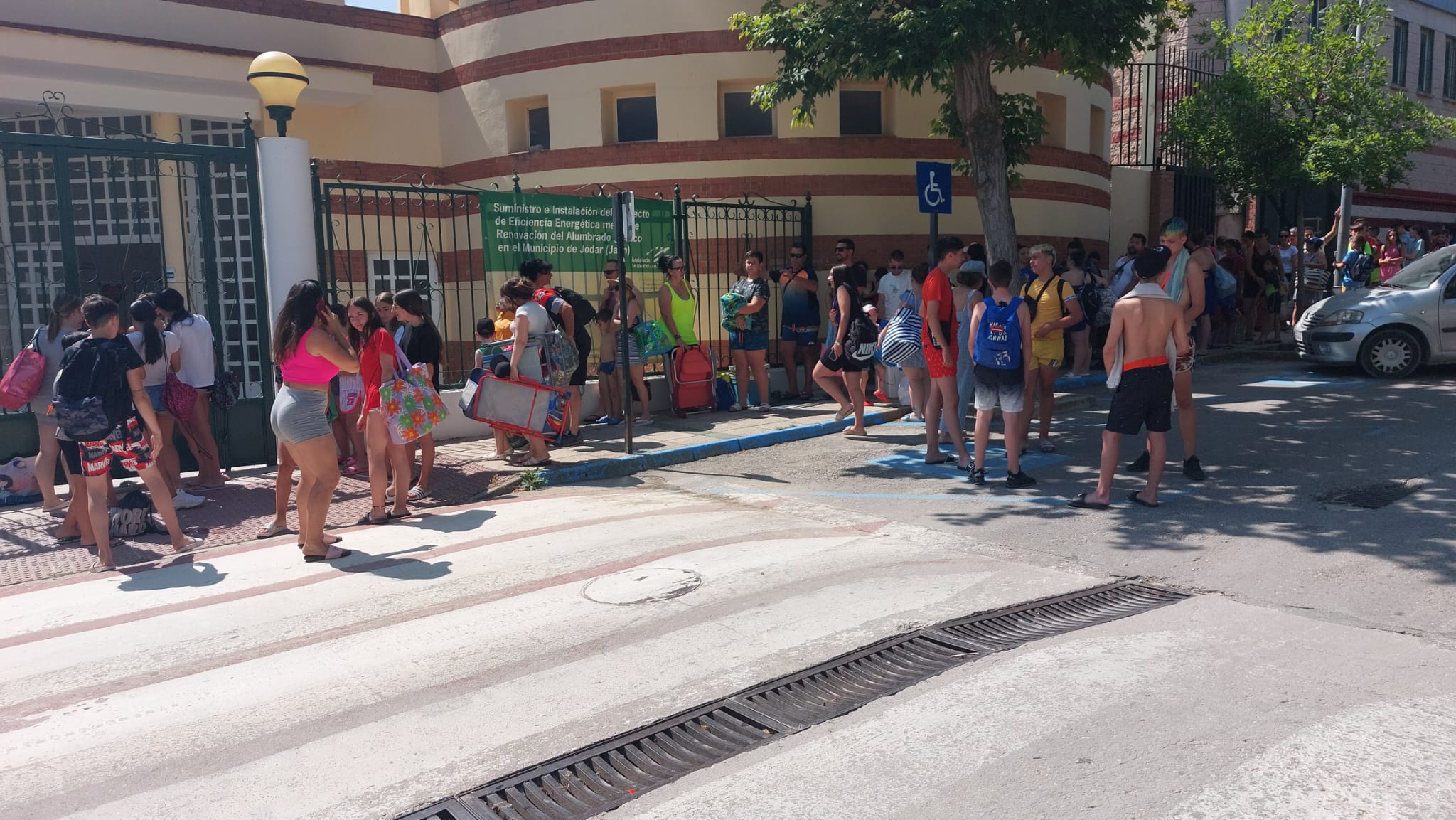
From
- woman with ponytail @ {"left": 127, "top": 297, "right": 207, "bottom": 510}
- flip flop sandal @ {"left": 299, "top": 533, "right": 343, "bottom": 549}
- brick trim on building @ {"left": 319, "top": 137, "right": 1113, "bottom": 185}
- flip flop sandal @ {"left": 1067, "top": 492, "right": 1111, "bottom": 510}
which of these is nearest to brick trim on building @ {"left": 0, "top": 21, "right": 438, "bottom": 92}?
brick trim on building @ {"left": 319, "top": 137, "right": 1113, "bottom": 185}

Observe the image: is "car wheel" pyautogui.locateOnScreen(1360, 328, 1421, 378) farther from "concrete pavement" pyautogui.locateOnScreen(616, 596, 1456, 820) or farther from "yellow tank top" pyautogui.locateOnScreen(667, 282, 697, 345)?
"concrete pavement" pyautogui.locateOnScreen(616, 596, 1456, 820)

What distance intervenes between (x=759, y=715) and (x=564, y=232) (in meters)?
A: 8.93

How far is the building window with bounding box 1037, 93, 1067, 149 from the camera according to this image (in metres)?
17.2

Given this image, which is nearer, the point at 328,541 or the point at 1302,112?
the point at 328,541

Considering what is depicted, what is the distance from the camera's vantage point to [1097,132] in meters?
18.2

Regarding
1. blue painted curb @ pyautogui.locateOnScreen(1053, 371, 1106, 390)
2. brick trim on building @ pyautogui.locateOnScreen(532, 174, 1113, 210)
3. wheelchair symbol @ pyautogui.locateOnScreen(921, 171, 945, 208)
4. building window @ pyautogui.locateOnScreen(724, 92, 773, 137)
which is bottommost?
blue painted curb @ pyautogui.locateOnScreen(1053, 371, 1106, 390)

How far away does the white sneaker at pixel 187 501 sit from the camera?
862 cm

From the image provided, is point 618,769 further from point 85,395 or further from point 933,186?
point 933,186

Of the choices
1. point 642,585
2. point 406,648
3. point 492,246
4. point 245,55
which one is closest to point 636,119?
point 492,246

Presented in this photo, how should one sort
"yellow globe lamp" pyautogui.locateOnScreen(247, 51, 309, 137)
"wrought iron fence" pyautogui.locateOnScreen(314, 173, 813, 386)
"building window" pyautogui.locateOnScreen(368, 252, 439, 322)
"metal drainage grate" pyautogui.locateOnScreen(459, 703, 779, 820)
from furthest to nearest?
"building window" pyautogui.locateOnScreen(368, 252, 439, 322) → "wrought iron fence" pyautogui.locateOnScreen(314, 173, 813, 386) → "yellow globe lamp" pyautogui.locateOnScreen(247, 51, 309, 137) → "metal drainage grate" pyautogui.locateOnScreen(459, 703, 779, 820)

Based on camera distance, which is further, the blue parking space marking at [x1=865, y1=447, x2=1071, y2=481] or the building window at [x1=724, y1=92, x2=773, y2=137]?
the building window at [x1=724, y1=92, x2=773, y2=137]

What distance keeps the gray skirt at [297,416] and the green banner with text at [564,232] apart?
5.04m

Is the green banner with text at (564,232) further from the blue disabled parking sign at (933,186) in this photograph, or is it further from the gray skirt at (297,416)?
the gray skirt at (297,416)

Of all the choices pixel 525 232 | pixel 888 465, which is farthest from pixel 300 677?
pixel 525 232
